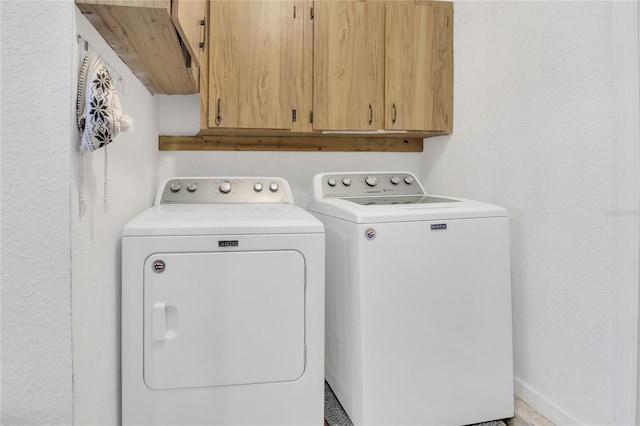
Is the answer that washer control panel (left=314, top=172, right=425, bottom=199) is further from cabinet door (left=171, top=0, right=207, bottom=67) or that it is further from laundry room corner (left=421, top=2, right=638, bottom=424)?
cabinet door (left=171, top=0, right=207, bottom=67)

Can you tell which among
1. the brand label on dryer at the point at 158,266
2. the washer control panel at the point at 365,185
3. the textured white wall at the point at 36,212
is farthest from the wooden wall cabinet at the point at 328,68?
the textured white wall at the point at 36,212

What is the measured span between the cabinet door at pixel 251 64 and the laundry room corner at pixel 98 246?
0.52 metres

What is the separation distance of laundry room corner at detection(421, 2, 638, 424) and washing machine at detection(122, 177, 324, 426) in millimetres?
920

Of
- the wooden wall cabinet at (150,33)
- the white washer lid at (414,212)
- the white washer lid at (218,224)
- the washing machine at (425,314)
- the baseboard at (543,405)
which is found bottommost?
the baseboard at (543,405)

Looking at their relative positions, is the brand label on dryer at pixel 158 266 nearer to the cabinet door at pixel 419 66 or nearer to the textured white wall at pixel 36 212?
the textured white wall at pixel 36 212

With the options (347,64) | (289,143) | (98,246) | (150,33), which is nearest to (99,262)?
(98,246)

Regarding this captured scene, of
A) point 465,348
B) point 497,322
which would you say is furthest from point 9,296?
point 497,322

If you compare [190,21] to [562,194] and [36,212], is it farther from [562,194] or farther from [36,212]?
[562,194]

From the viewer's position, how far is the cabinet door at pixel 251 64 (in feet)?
6.81

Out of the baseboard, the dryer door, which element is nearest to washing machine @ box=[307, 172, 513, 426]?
the baseboard

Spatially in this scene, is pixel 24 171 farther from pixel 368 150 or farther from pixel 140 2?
pixel 368 150

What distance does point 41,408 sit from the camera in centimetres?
98

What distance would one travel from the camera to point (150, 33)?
3.97 ft

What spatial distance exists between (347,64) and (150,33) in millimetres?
1245
